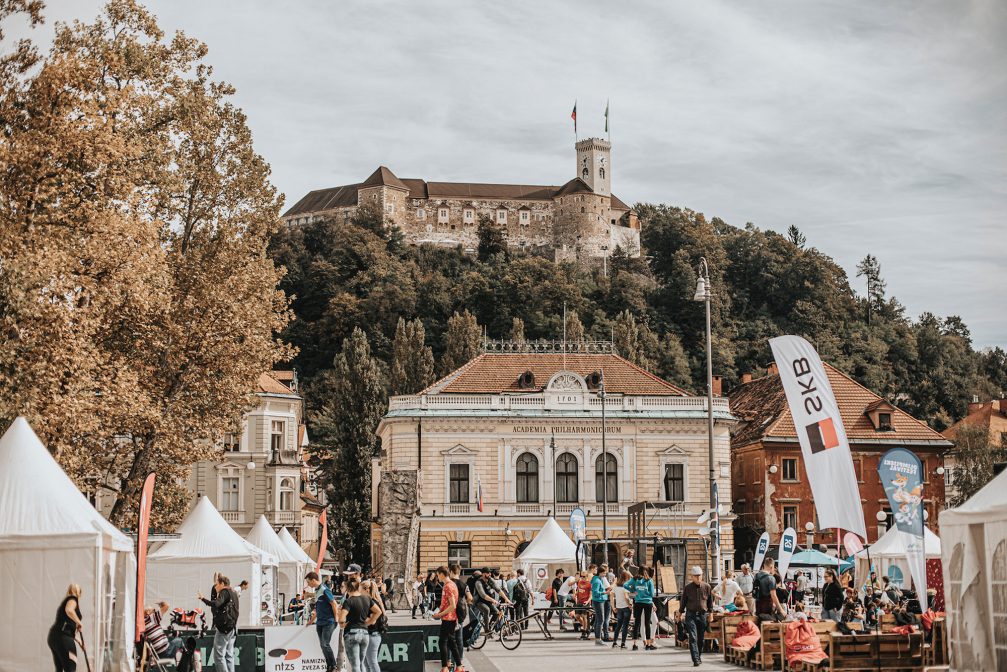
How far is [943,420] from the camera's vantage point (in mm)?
99375

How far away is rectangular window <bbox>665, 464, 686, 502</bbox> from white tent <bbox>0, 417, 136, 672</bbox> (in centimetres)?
3950

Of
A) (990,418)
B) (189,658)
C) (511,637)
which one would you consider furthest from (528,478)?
(990,418)

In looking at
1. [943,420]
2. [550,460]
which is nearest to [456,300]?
[943,420]

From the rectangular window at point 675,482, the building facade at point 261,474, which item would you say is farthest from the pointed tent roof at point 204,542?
the building facade at point 261,474

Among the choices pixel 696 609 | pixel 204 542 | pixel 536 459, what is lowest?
pixel 696 609

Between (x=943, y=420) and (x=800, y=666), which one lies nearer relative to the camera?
(x=800, y=666)

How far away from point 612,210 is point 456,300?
49.0 m

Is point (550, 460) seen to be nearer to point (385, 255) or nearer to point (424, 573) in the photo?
point (424, 573)

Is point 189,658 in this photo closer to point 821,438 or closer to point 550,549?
point 821,438

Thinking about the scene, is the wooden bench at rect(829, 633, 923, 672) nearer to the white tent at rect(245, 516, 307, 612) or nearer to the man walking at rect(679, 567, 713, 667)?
the man walking at rect(679, 567, 713, 667)

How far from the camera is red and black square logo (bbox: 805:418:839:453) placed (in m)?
19.4

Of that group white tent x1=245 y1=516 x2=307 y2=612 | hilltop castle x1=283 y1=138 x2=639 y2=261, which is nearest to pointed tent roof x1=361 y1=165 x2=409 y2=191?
hilltop castle x1=283 y1=138 x2=639 y2=261

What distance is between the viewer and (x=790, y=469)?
59.0 m

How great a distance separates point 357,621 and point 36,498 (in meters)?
4.47
